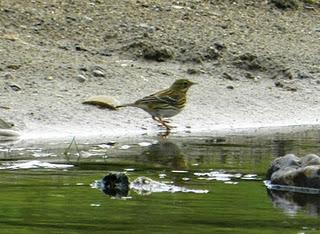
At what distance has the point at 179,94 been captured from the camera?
12922 millimetres

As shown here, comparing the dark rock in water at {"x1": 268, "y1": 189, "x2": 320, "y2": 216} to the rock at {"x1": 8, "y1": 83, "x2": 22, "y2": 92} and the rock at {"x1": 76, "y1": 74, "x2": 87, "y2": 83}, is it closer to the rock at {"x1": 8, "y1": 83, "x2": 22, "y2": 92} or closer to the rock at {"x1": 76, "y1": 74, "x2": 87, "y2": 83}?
the rock at {"x1": 8, "y1": 83, "x2": 22, "y2": 92}

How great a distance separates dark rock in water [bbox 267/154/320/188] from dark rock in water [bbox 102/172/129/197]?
3.54 ft

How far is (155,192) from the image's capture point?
8453 mm

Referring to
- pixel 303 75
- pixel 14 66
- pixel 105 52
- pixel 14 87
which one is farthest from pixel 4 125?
pixel 303 75

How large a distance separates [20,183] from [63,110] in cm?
411

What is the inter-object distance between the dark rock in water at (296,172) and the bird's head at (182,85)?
13.2 ft

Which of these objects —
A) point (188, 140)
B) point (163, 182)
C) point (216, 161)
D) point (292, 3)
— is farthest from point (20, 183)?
point (292, 3)

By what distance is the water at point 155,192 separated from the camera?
7.20 meters

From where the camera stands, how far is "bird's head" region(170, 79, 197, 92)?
13195mm

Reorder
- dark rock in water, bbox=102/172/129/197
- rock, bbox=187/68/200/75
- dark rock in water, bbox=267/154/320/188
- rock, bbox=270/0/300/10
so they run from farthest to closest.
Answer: rock, bbox=270/0/300/10 → rock, bbox=187/68/200/75 → dark rock in water, bbox=267/154/320/188 → dark rock in water, bbox=102/172/129/197

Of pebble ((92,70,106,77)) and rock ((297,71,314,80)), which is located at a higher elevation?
rock ((297,71,314,80))

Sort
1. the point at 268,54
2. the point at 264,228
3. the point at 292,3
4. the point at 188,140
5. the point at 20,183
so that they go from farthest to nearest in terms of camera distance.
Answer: the point at 292,3 → the point at 268,54 → the point at 188,140 → the point at 20,183 → the point at 264,228

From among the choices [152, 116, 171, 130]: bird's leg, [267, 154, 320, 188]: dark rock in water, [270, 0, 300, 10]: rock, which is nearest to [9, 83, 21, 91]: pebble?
[152, 116, 171, 130]: bird's leg

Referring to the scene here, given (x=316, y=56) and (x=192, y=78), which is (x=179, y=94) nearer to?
(x=192, y=78)
